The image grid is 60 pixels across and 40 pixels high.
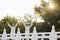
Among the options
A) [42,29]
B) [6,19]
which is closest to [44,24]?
[42,29]

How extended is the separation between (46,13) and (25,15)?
7.17 m

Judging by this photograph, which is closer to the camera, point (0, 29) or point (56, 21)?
point (56, 21)

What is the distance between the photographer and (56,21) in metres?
14.9

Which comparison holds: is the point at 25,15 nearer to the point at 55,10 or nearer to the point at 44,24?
the point at 44,24

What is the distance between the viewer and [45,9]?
1577 cm

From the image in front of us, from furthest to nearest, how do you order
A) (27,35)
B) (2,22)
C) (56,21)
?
(2,22) < (56,21) < (27,35)

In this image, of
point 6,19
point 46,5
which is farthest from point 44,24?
point 6,19

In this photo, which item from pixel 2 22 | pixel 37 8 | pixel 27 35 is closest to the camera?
pixel 27 35

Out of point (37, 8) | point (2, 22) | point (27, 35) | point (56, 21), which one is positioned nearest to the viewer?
point (27, 35)

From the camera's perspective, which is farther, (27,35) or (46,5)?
(46,5)

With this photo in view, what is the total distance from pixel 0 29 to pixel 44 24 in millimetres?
4619

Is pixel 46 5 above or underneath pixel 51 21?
above

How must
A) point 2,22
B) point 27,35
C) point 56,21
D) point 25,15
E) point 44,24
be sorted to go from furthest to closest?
point 25,15, point 2,22, point 44,24, point 56,21, point 27,35

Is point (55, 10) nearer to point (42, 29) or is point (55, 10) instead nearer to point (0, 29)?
point (42, 29)
